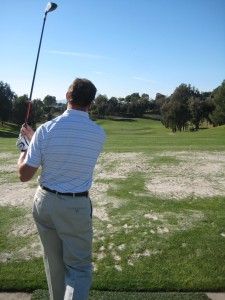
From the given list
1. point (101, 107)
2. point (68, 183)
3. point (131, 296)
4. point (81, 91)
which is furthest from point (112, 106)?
point (68, 183)

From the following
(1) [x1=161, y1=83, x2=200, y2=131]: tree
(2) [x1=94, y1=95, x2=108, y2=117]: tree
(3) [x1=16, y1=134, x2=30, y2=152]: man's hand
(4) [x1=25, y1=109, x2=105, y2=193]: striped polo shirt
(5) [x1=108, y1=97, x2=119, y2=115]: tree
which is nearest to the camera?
(4) [x1=25, y1=109, x2=105, y2=193]: striped polo shirt

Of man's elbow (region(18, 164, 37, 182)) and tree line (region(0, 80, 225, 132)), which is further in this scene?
tree line (region(0, 80, 225, 132))

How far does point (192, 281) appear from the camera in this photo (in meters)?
5.06

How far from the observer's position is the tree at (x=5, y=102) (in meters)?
69.1

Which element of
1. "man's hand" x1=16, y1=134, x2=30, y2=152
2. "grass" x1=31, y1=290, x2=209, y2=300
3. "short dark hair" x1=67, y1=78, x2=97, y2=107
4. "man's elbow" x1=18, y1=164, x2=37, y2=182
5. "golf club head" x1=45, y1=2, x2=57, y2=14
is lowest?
"grass" x1=31, y1=290, x2=209, y2=300

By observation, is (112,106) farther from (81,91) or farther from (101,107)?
(81,91)

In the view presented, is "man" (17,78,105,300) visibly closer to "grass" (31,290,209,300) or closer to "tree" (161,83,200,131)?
"grass" (31,290,209,300)

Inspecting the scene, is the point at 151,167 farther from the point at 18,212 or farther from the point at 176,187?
the point at 18,212

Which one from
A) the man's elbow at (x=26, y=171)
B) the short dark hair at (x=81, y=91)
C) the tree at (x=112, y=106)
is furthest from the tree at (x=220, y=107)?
the man's elbow at (x=26, y=171)

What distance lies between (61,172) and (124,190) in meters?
7.22

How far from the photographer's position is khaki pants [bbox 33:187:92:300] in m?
3.56

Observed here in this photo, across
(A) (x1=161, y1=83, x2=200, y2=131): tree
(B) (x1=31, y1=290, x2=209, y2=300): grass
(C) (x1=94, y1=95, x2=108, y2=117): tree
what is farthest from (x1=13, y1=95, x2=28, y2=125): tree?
(B) (x1=31, y1=290, x2=209, y2=300): grass

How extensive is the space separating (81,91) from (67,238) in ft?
5.17

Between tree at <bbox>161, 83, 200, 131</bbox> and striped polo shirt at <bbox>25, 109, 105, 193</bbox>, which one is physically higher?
tree at <bbox>161, 83, 200, 131</bbox>
